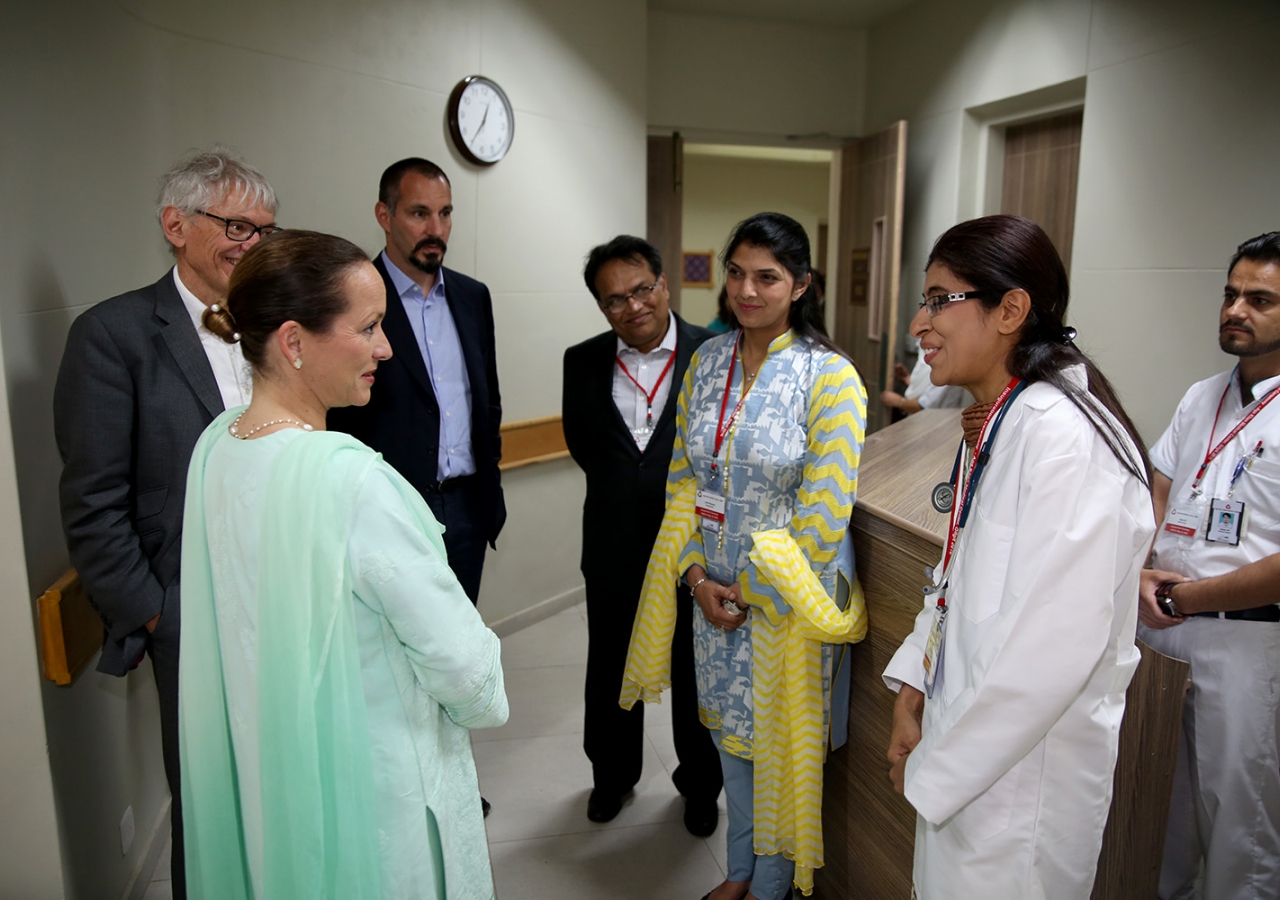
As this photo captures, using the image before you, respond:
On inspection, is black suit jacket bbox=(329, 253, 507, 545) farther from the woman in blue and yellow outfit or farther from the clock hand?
the clock hand

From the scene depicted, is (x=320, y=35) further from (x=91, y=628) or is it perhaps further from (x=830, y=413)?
(x=830, y=413)

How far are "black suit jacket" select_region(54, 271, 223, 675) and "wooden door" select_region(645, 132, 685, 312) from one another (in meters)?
4.00

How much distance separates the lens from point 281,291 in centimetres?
121

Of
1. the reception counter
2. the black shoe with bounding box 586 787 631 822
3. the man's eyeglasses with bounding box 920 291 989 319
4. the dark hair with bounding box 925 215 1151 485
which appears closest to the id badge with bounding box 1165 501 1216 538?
the reception counter

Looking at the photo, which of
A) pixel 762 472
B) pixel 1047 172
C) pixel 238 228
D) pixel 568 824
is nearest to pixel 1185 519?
pixel 762 472

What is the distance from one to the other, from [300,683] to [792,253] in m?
1.38

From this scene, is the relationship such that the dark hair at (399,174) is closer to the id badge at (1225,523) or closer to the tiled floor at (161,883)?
the tiled floor at (161,883)

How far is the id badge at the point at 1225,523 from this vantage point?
195 centimetres

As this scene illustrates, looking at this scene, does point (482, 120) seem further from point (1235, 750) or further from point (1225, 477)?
point (1235, 750)

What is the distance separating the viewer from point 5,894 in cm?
169

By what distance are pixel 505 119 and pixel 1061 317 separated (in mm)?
3149

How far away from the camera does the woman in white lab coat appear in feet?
3.70

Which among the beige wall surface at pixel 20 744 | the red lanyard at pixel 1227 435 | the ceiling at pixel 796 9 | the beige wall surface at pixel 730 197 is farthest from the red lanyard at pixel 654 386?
the beige wall surface at pixel 730 197

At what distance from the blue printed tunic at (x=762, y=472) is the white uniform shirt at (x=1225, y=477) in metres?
0.90
